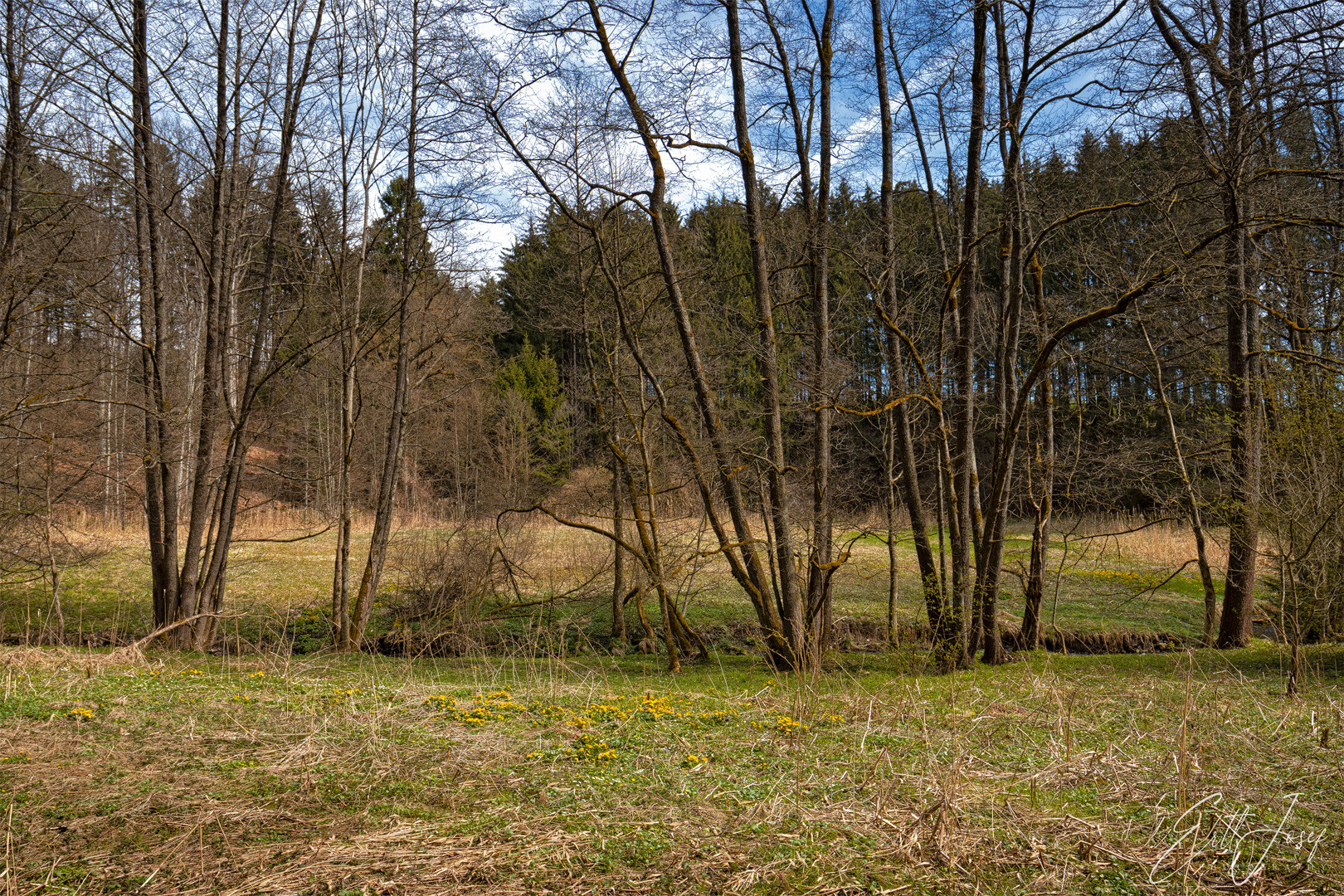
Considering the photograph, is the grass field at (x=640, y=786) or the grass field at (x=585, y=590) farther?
the grass field at (x=585, y=590)

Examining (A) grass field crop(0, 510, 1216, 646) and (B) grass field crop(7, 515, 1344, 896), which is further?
(A) grass field crop(0, 510, 1216, 646)

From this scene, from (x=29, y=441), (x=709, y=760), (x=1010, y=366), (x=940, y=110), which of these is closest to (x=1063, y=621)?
(x=1010, y=366)

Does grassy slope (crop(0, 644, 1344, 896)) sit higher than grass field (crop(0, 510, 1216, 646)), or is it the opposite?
grassy slope (crop(0, 644, 1344, 896))

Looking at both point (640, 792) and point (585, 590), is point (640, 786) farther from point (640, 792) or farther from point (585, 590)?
point (585, 590)

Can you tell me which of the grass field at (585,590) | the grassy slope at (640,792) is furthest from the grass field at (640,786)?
the grass field at (585,590)

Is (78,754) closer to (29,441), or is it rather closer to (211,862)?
(211,862)

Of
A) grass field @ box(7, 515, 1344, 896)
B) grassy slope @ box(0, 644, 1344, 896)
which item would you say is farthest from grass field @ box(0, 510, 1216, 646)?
grassy slope @ box(0, 644, 1344, 896)

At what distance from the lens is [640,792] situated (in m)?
3.73

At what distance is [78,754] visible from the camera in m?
3.93

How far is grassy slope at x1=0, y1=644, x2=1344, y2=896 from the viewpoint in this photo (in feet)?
9.36

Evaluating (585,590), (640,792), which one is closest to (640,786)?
(640,792)

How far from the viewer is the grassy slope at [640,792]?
2.85m

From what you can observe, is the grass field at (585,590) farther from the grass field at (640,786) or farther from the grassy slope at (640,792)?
the grassy slope at (640,792)

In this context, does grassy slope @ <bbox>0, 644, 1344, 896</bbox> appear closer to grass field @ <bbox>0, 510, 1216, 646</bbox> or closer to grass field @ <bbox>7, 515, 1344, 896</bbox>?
grass field @ <bbox>7, 515, 1344, 896</bbox>
